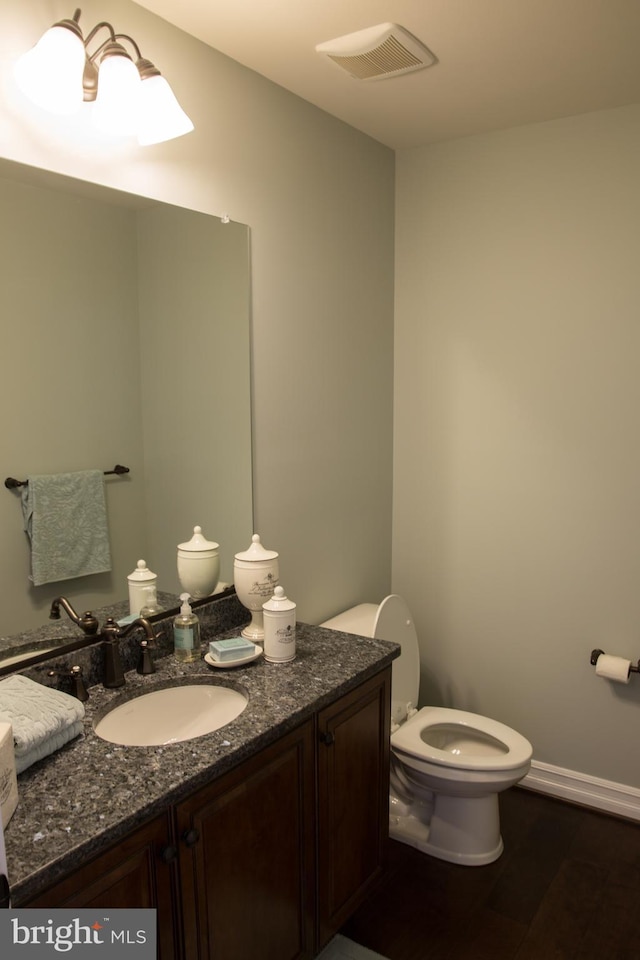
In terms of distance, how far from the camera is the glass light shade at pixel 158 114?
163cm

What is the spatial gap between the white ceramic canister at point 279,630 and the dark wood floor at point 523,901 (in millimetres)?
931

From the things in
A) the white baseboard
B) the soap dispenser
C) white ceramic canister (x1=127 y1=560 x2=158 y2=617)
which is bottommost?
the white baseboard

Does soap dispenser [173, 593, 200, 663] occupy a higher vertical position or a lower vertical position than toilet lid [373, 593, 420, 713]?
higher

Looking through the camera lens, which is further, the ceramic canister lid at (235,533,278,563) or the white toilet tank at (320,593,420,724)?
the white toilet tank at (320,593,420,724)

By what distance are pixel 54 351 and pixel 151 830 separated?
3.52ft

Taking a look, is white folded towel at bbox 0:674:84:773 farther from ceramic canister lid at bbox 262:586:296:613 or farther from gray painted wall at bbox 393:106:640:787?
gray painted wall at bbox 393:106:640:787

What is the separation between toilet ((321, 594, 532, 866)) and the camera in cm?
228

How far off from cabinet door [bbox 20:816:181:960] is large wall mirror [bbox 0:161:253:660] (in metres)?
0.60

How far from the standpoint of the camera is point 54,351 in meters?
1.65

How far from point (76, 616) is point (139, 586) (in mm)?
217

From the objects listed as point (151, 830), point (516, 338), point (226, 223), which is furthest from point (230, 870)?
point (516, 338)

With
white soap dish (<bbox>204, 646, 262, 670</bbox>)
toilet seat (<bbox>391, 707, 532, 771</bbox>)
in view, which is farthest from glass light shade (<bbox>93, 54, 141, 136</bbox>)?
toilet seat (<bbox>391, 707, 532, 771</bbox>)

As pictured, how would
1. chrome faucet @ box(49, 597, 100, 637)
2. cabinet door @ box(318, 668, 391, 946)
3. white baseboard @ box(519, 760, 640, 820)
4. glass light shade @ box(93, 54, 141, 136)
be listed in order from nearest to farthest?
1. glass light shade @ box(93, 54, 141, 136)
2. chrome faucet @ box(49, 597, 100, 637)
3. cabinet door @ box(318, 668, 391, 946)
4. white baseboard @ box(519, 760, 640, 820)

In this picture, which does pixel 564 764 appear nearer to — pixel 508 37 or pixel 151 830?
pixel 151 830
